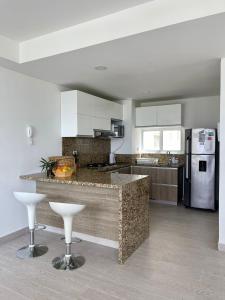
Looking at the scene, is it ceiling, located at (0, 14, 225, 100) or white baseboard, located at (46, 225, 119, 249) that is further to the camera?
white baseboard, located at (46, 225, 119, 249)

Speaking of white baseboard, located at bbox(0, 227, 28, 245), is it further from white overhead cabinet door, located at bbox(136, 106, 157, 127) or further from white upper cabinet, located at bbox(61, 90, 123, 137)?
white overhead cabinet door, located at bbox(136, 106, 157, 127)

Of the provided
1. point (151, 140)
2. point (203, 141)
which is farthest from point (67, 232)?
point (151, 140)

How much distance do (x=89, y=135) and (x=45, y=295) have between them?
2.82 m

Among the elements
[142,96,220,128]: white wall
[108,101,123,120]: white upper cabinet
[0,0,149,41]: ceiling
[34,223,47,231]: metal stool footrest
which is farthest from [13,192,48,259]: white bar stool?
[142,96,220,128]: white wall

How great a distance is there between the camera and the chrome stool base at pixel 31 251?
9.22 feet

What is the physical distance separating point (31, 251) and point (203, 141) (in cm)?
364

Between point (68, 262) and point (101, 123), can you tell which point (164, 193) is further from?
point (68, 262)

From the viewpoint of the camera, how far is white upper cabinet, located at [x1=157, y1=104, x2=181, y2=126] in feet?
17.4

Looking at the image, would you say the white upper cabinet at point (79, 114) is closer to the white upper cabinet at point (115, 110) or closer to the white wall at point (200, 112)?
the white upper cabinet at point (115, 110)

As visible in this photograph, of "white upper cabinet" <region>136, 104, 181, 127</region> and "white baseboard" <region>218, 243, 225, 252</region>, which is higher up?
"white upper cabinet" <region>136, 104, 181, 127</region>

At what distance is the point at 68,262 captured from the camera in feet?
8.46

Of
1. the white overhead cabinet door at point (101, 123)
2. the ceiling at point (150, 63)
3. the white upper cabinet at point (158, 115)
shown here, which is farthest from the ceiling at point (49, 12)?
the white upper cabinet at point (158, 115)

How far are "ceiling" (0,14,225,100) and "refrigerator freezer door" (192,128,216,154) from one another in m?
0.86

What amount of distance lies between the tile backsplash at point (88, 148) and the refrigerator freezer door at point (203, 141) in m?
2.10
